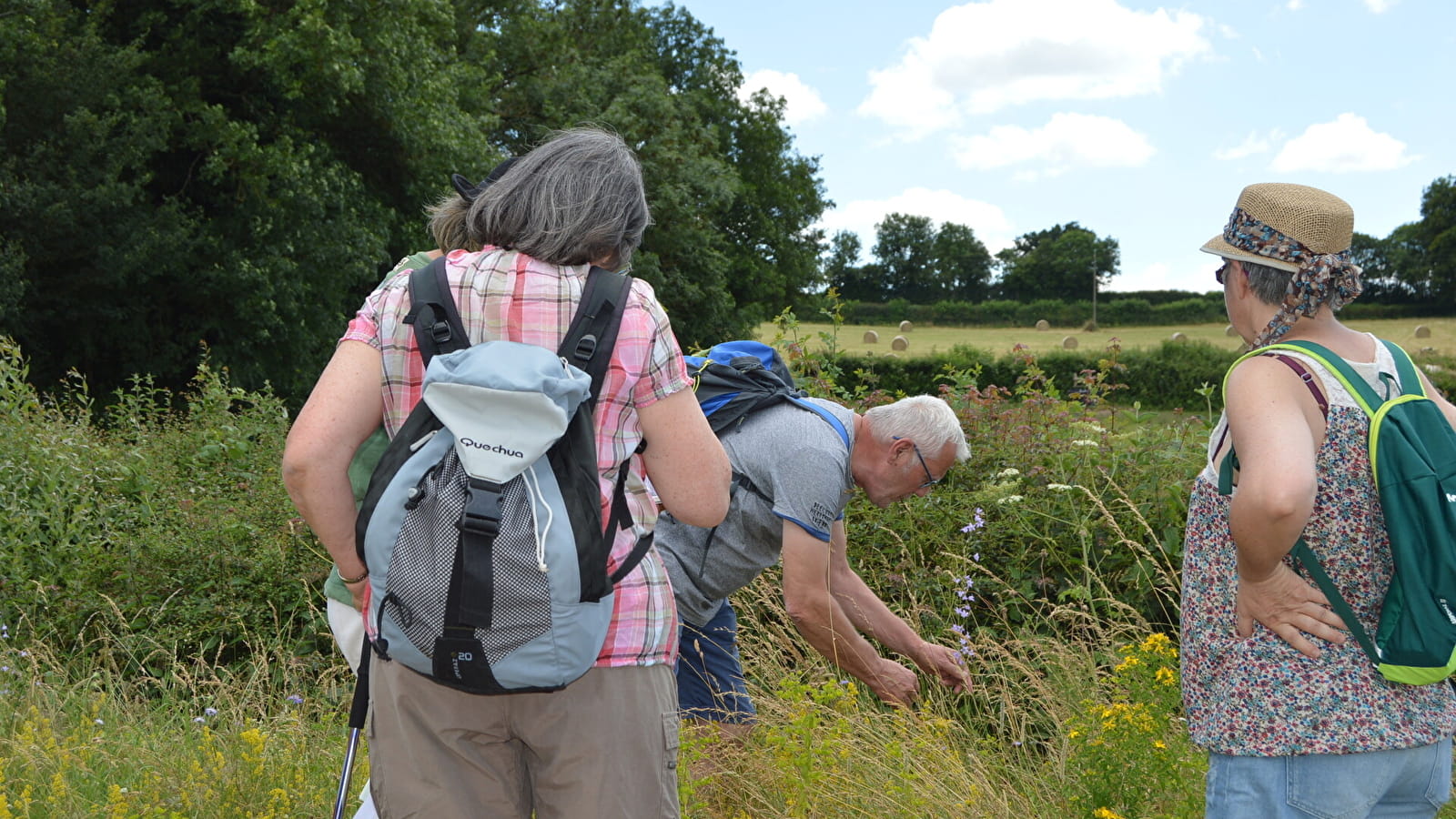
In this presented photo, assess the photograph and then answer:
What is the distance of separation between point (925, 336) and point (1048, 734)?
51.1 meters

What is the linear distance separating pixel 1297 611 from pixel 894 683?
5.37 feet

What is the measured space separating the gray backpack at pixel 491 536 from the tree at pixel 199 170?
1651cm

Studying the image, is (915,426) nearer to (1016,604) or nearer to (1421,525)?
(1421,525)

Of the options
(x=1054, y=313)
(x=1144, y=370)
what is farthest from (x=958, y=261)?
(x=1144, y=370)

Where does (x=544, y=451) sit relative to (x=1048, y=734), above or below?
above

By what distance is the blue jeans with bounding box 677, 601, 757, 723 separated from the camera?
3191mm

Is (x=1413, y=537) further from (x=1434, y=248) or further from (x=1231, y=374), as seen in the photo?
(x=1434, y=248)

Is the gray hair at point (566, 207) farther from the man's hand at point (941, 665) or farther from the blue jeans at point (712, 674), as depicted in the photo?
the man's hand at point (941, 665)

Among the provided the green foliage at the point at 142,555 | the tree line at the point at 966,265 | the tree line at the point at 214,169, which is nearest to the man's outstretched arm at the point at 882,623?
the green foliage at the point at 142,555

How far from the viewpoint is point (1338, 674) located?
185 centimetres

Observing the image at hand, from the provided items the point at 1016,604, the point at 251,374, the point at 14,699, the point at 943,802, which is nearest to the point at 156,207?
the point at 251,374

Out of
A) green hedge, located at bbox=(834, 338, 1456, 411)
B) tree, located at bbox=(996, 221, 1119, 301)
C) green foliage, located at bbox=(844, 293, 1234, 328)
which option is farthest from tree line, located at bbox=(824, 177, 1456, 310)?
green hedge, located at bbox=(834, 338, 1456, 411)

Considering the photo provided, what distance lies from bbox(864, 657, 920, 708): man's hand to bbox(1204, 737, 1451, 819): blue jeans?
1444mm

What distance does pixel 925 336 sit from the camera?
54219 millimetres
